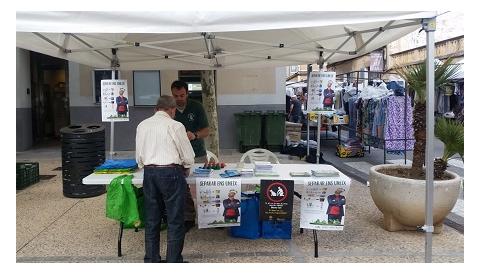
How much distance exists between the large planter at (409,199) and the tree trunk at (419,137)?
38cm

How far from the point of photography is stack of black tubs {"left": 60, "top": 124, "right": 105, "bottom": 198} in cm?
643

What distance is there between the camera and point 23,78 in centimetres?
1191

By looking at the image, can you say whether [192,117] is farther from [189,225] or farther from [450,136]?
[450,136]

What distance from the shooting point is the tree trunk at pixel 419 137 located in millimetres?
4918

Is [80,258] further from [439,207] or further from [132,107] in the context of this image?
[132,107]

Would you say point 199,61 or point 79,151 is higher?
point 199,61

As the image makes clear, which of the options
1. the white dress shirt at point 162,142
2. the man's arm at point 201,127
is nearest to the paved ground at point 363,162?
the man's arm at point 201,127

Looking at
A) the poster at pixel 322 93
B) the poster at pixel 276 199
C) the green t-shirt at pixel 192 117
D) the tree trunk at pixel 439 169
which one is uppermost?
the poster at pixel 322 93

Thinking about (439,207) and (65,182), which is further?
(65,182)

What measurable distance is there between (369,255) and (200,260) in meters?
1.69

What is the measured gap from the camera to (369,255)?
419 cm

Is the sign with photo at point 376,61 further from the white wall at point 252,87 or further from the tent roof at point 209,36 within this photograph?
Result: the tent roof at point 209,36
